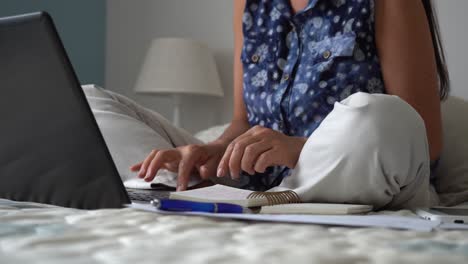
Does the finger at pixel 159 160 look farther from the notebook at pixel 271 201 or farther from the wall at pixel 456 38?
the wall at pixel 456 38

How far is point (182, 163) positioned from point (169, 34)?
1.90 meters

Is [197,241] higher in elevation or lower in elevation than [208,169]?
higher

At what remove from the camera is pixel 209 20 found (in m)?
2.49

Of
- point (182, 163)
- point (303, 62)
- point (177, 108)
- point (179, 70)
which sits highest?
point (303, 62)

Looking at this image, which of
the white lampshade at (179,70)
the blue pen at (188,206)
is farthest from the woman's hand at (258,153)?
the white lampshade at (179,70)

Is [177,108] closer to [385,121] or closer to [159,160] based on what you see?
[159,160]

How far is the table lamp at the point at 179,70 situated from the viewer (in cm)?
226

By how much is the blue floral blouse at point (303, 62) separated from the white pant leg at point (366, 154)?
0.90 feet

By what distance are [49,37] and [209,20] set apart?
78.9 inches

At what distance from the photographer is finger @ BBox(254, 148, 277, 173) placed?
0.72m

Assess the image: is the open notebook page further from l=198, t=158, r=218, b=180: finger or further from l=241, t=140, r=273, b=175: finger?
l=198, t=158, r=218, b=180: finger

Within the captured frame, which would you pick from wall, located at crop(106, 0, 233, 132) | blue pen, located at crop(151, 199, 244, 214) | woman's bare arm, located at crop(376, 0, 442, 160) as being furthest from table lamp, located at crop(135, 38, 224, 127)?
blue pen, located at crop(151, 199, 244, 214)

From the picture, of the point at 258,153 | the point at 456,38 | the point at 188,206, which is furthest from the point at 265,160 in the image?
the point at 456,38

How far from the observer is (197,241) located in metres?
0.35
